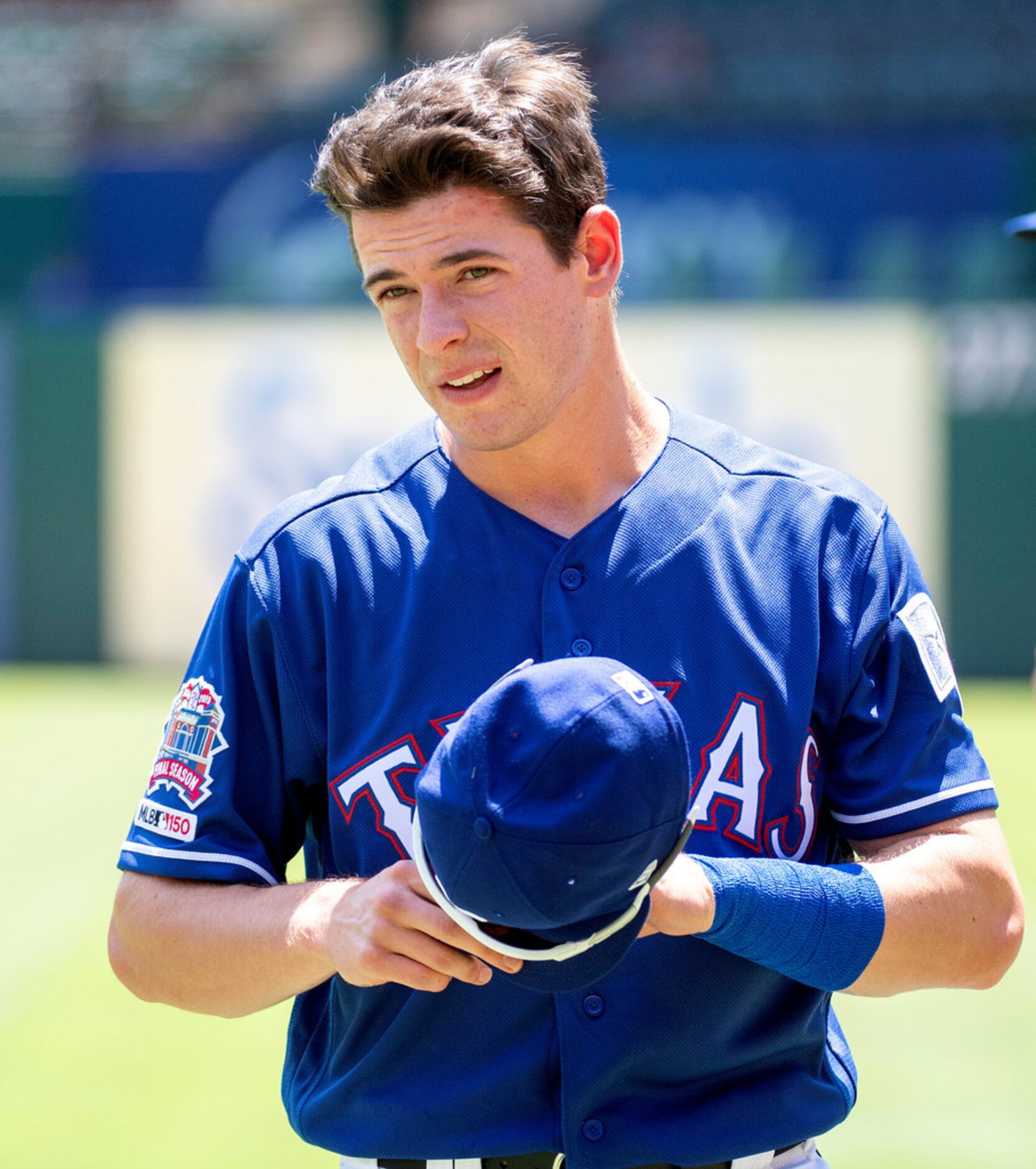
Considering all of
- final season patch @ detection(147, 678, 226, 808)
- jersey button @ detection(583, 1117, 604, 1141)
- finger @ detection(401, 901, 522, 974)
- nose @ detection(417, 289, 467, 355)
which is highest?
nose @ detection(417, 289, 467, 355)

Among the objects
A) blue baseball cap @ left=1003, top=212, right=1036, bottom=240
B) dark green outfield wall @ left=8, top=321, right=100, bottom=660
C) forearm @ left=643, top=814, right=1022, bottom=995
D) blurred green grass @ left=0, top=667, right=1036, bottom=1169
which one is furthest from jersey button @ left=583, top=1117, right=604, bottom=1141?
dark green outfield wall @ left=8, top=321, right=100, bottom=660

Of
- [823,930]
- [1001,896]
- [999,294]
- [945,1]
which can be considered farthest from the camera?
[945,1]

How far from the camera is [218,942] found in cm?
190

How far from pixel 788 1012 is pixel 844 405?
1043cm

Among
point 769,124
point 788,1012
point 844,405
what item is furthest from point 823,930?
point 769,124

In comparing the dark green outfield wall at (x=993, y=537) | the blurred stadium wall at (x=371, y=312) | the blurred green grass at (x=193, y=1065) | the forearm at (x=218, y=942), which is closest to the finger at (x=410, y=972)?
the forearm at (x=218, y=942)

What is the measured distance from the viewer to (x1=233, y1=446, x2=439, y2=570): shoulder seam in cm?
201

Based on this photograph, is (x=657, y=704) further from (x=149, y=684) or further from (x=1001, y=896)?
(x=149, y=684)

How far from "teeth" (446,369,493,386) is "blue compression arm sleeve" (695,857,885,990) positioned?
67cm

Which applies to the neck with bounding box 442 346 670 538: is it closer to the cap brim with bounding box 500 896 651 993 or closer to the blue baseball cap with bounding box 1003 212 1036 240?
the cap brim with bounding box 500 896 651 993

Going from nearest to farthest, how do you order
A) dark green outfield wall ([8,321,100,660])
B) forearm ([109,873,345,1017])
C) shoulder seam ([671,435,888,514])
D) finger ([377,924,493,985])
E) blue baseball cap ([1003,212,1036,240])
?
finger ([377,924,493,985])
forearm ([109,873,345,1017])
shoulder seam ([671,435,888,514])
blue baseball cap ([1003,212,1036,240])
dark green outfield wall ([8,321,100,660])

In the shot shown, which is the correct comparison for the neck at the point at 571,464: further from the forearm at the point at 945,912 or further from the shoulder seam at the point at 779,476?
the forearm at the point at 945,912

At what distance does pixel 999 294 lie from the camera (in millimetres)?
13188

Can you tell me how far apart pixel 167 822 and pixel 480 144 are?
935mm
